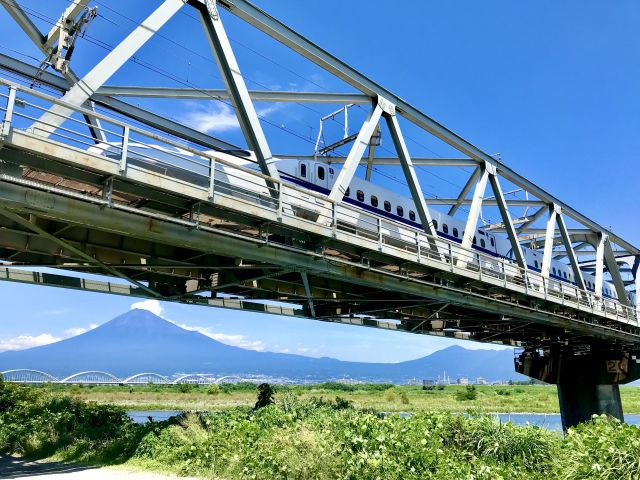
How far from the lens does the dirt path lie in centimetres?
1394

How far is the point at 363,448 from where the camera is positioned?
36.3 ft

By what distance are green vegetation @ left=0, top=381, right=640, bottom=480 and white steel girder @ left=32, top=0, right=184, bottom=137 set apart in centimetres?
887

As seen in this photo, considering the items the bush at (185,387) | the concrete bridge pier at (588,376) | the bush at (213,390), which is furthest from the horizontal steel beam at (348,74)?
the bush at (185,387)

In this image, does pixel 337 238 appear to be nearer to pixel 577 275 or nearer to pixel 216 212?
pixel 216 212

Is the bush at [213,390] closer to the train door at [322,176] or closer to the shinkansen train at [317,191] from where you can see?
the shinkansen train at [317,191]

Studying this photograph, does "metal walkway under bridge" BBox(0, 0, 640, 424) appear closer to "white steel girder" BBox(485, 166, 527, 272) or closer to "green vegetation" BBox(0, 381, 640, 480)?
"white steel girder" BBox(485, 166, 527, 272)

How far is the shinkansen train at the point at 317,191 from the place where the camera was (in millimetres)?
14484

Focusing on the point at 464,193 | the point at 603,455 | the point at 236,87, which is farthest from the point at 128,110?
the point at 464,193

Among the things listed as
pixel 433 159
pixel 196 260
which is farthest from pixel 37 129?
pixel 433 159

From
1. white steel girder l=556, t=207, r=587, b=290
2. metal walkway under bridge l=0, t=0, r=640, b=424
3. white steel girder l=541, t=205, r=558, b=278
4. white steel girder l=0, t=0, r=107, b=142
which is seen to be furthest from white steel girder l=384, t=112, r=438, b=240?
white steel girder l=556, t=207, r=587, b=290

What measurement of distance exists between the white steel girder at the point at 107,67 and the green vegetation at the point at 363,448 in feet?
29.1

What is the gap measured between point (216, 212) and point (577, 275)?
91.3 ft

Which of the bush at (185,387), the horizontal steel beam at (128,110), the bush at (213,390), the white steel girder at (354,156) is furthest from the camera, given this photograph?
the bush at (185,387)

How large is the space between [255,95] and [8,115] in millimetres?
11387
